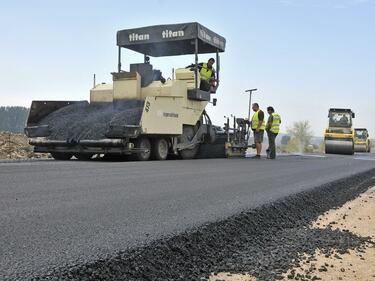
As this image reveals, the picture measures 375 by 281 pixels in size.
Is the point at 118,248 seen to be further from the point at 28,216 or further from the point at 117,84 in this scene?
the point at 117,84

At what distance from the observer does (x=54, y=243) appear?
2654 millimetres

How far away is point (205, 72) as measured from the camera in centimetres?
1103

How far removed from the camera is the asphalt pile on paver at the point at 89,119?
29.1 feet

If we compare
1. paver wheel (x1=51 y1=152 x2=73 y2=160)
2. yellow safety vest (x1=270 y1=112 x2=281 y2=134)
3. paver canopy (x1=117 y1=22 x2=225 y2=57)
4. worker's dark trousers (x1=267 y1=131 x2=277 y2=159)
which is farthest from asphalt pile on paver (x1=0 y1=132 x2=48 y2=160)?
yellow safety vest (x1=270 y1=112 x2=281 y2=134)

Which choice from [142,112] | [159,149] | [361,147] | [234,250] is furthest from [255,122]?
[361,147]

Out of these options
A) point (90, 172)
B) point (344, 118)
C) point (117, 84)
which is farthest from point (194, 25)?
point (344, 118)

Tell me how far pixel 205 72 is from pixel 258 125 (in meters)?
3.07

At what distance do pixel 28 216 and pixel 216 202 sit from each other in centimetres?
192

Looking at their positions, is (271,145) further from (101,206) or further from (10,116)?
(10,116)

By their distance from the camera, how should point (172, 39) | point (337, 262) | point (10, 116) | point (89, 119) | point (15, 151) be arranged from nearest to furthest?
1. point (337, 262)
2. point (89, 119)
3. point (172, 39)
4. point (15, 151)
5. point (10, 116)

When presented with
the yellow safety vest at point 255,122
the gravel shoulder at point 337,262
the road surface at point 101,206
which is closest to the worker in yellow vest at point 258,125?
the yellow safety vest at point 255,122

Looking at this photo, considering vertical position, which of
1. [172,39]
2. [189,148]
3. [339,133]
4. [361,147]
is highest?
[172,39]

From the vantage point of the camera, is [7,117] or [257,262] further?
[7,117]

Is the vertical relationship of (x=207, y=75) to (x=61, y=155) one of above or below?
above
